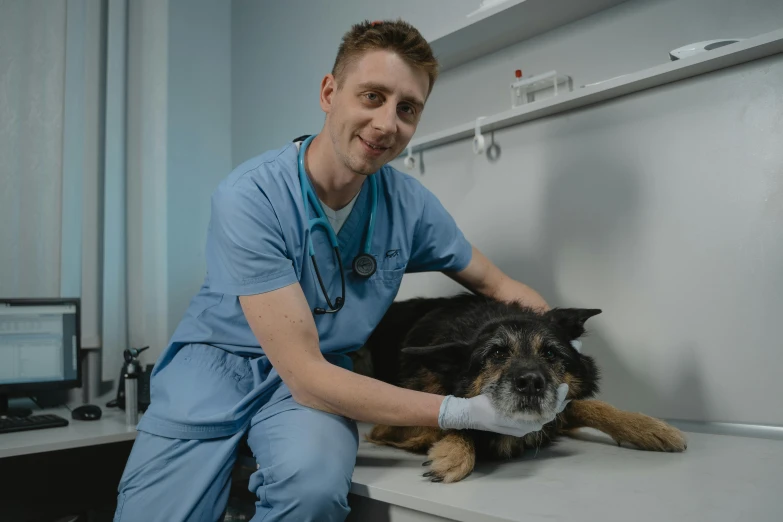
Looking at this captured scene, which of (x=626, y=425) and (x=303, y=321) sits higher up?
(x=303, y=321)

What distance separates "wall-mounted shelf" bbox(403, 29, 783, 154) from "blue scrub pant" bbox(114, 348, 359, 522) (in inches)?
43.2

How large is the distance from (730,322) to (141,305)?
7.32 ft

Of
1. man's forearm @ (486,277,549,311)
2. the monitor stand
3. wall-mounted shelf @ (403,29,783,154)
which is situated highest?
wall-mounted shelf @ (403,29,783,154)

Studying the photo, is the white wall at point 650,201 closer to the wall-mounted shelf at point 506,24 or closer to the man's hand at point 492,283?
the wall-mounted shelf at point 506,24

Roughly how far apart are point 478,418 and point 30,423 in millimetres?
1584

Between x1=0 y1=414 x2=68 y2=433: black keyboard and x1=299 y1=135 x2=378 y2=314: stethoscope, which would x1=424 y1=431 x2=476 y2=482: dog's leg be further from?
x1=0 y1=414 x2=68 y2=433: black keyboard

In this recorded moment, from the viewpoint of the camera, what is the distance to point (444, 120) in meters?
2.12

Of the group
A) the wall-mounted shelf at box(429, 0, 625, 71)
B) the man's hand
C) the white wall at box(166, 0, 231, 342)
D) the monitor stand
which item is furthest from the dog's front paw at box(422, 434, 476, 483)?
the white wall at box(166, 0, 231, 342)

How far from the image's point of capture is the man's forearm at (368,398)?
1.16 m

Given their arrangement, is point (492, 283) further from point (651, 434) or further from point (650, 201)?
point (651, 434)

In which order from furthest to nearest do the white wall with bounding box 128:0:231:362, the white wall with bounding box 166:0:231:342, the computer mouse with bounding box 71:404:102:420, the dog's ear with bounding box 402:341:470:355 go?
1. the white wall with bounding box 166:0:231:342
2. the white wall with bounding box 128:0:231:362
3. the computer mouse with bounding box 71:404:102:420
4. the dog's ear with bounding box 402:341:470:355

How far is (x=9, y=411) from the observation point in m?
2.08

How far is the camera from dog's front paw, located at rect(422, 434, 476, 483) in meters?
1.13

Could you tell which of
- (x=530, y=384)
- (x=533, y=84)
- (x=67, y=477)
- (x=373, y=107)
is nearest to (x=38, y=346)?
(x=67, y=477)
